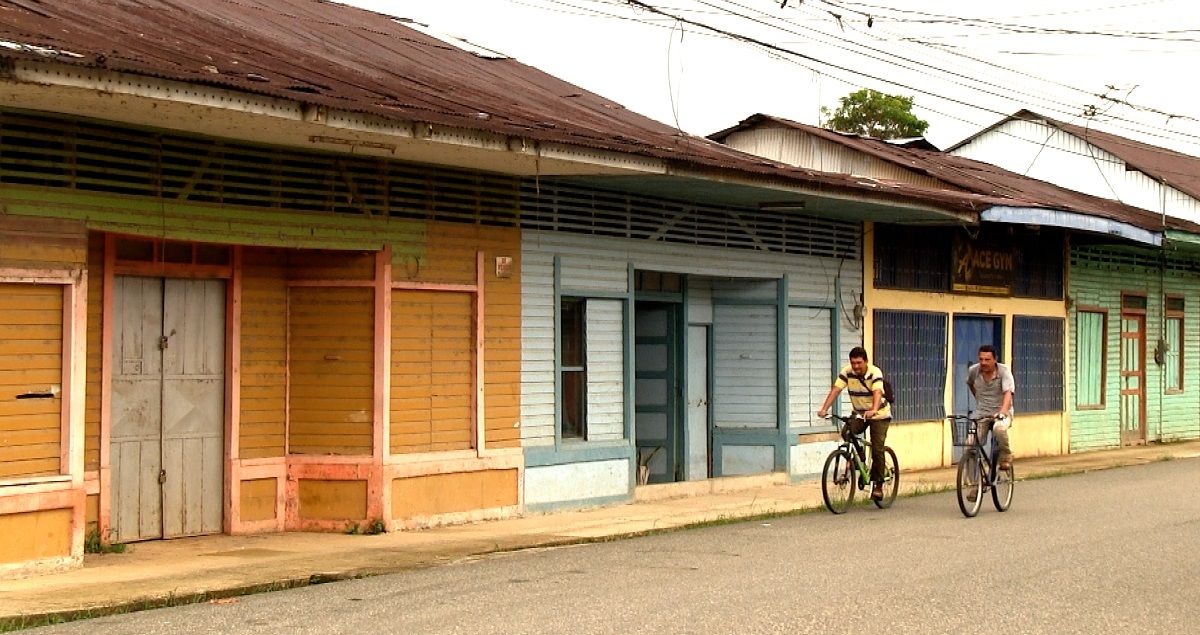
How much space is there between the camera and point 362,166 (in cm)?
1480

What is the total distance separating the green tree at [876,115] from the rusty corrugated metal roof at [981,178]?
17.0 metres

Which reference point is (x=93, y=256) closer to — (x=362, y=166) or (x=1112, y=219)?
(x=362, y=166)

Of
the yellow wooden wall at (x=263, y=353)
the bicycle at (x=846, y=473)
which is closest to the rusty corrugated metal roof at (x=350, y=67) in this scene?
the yellow wooden wall at (x=263, y=353)

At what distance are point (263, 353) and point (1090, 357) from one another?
1823 cm

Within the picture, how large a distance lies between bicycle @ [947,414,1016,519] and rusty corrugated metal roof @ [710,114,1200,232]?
7.31m

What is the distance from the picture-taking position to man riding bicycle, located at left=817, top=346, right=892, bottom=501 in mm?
16719

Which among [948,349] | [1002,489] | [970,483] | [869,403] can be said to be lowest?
[1002,489]

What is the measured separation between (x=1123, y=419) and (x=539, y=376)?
16.6 metres

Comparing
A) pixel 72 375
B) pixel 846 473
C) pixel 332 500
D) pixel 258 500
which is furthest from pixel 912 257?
pixel 72 375

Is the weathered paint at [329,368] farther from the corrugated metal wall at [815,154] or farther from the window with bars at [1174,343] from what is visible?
the window with bars at [1174,343]

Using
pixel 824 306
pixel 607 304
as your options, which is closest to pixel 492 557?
pixel 607 304

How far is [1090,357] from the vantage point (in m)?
28.8

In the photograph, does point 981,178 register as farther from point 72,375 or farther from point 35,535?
point 35,535

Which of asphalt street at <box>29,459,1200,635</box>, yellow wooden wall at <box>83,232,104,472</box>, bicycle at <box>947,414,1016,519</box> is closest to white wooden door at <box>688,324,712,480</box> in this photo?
bicycle at <box>947,414,1016,519</box>
